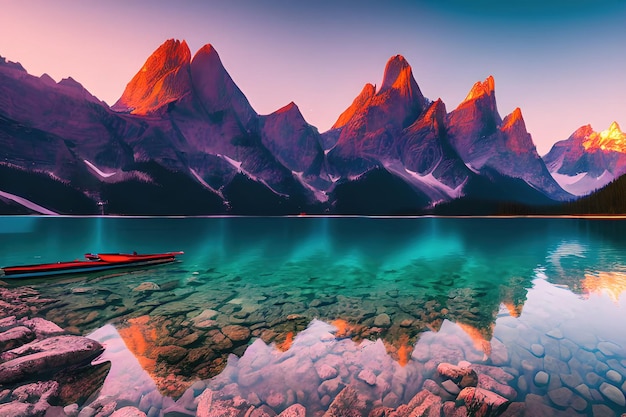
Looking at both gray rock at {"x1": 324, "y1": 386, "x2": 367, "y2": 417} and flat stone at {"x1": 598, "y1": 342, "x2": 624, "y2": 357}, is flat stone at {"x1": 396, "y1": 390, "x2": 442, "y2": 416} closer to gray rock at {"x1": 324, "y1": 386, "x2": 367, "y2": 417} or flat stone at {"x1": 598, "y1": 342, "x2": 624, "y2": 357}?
gray rock at {"x1": 324, "y1": 386, "x2": 367, "y2": 417}

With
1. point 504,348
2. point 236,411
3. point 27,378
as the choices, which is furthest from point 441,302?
point 27,378

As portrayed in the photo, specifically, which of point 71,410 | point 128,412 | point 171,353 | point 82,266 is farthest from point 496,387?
point 82,266

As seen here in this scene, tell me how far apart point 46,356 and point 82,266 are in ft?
80.9

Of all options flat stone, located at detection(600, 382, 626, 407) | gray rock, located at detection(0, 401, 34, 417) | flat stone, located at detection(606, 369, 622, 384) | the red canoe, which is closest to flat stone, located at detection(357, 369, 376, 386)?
flat stone, located at detection(600, 382, 626, 407)

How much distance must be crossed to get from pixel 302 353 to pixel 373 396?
13.0 ft

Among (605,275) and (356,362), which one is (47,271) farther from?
(605,275)

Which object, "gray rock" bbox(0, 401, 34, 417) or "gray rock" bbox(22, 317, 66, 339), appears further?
"gray rock" bbox(22, 317, 66, 339)

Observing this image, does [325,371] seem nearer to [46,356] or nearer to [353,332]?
[353,332]

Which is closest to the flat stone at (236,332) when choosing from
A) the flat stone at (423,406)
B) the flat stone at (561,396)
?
the flat stone at (423,406)

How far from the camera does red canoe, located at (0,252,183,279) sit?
2816cm

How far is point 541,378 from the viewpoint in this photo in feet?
35.0

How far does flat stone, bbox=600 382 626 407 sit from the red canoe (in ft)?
131

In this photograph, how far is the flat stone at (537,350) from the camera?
41.4 ft

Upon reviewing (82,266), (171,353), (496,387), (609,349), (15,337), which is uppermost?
(496,387)
